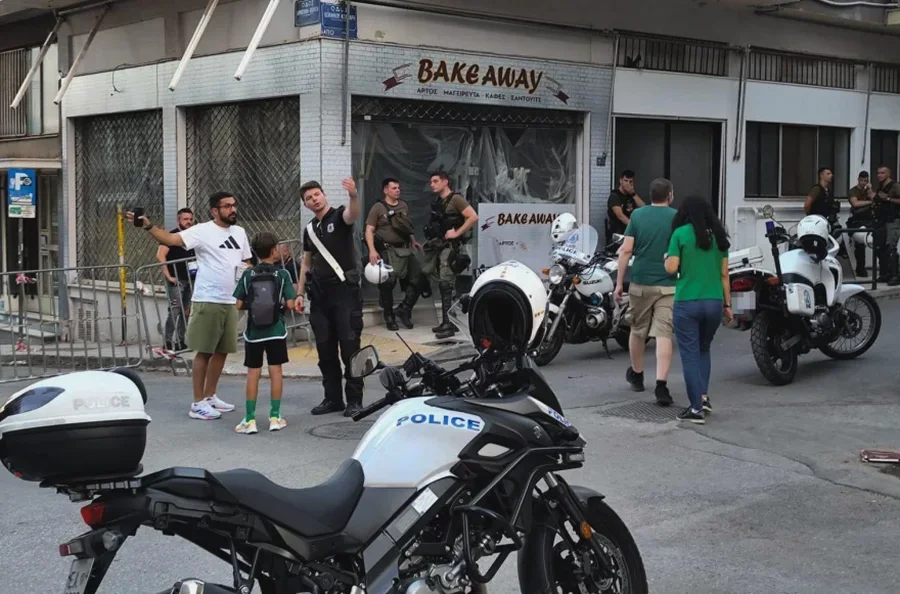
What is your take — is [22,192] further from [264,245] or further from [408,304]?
[264,245]

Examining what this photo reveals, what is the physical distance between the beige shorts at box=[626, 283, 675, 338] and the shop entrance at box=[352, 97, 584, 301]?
4842 mm

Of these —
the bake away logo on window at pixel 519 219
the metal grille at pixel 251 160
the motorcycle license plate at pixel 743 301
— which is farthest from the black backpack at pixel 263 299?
the bake away logo on window at pixel 519 219

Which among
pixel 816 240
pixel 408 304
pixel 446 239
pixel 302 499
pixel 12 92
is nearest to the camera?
pixel 302 499

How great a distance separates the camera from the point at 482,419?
3.91m

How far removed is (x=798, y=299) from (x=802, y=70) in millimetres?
10000

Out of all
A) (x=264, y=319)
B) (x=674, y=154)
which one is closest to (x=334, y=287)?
(x=264, y=319)

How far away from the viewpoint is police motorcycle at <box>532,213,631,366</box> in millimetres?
10570

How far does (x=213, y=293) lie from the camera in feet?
28.6

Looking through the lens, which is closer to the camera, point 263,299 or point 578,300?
point 263,299

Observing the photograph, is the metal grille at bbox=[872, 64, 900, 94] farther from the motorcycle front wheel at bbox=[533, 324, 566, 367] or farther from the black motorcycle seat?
the black motorcycle seat

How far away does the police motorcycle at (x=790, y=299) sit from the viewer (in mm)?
9312

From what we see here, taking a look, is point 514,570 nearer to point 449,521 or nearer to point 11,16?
point 449,521

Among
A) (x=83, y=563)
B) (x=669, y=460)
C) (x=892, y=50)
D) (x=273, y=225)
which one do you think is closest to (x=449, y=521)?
(x=83, y=563)

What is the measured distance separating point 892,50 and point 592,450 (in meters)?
15.1
